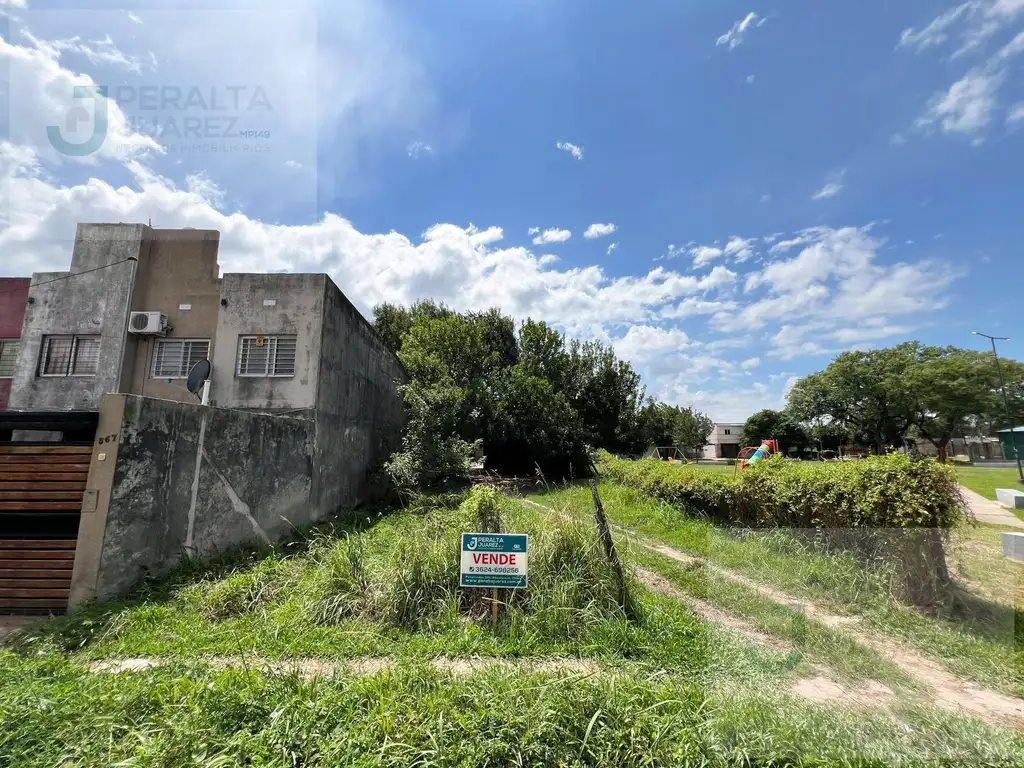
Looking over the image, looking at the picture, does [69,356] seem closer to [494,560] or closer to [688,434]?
[494,560]

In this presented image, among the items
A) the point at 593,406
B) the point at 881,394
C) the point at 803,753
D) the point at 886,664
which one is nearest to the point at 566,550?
the point at 803,753

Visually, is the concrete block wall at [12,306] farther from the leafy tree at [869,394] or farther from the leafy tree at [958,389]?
the leafy tree at [869,394]

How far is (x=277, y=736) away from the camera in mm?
2562

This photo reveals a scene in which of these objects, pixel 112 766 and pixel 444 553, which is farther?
pixel 444 553

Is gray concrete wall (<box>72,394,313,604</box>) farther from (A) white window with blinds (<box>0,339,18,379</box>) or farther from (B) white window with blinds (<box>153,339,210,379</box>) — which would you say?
(A) white window with blinds (<box>0,339,18,379</box>)

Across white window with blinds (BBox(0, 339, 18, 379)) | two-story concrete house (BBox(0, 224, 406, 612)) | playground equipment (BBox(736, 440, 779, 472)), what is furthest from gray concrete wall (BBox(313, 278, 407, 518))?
white window with blinds (BBox(0, 339, 18, 379))

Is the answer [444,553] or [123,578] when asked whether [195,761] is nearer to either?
[444,553]

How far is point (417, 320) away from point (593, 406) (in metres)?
9.93

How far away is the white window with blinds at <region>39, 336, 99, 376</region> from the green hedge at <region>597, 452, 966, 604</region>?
1445 cm

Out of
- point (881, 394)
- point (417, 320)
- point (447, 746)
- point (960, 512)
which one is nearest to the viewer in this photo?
point (447, 746)

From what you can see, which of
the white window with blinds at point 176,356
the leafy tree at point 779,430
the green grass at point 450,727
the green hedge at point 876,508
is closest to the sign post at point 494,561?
the green grass at point 450,727

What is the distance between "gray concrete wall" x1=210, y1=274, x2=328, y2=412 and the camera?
8.98m

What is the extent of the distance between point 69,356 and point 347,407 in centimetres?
681

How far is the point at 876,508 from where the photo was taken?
4926mm
